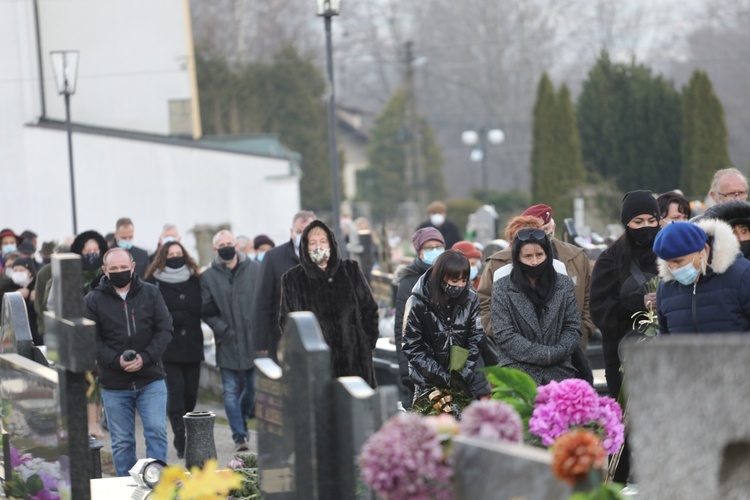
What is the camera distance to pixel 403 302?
32.5 feet

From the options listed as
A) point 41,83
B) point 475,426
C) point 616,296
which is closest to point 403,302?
point 616,296

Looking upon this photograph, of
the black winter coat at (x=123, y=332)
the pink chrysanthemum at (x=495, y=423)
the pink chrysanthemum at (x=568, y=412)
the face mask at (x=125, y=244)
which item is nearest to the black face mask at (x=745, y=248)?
the pink chrysanthemum at (x=568, y=412)

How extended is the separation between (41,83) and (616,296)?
2727 cm

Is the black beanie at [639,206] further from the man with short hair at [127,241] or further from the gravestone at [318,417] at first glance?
the man with short hair at [127,241]

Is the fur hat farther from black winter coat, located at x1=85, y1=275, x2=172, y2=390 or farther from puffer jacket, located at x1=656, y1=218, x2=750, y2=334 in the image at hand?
puffer jacket, located at x1=656, y1=218, x2=750, y2=334

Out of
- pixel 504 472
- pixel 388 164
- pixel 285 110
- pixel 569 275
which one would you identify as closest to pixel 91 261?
pixel 569 275

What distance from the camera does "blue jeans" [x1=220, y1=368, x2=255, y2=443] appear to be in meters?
12.6

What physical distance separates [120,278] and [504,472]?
6.21m

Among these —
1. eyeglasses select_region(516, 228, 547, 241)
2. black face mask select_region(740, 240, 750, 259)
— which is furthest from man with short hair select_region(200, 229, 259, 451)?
black face mask select_region(740, 240, 750, 259)

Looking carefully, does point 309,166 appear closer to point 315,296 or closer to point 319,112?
point 319,112

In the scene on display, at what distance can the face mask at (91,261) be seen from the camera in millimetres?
13250

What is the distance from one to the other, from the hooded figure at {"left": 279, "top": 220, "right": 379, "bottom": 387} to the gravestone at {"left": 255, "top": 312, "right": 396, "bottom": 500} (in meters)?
3.62

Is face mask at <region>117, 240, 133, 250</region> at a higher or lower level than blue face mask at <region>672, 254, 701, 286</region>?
lower

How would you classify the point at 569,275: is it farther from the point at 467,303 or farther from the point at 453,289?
the point at 453,289
